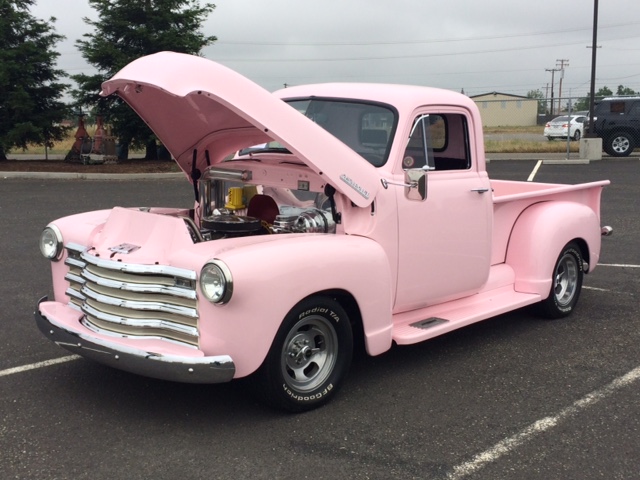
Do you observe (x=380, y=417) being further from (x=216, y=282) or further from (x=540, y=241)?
(x=540, y=241)

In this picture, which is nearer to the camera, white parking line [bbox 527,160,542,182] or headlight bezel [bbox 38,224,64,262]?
headlight bezel [bbox 38,224,64,262]

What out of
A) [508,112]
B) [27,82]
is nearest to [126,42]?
[27,82]

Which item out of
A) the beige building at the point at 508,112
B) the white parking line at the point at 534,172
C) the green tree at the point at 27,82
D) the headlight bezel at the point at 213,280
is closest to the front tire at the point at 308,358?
the headlight bezel at the point at 213,280

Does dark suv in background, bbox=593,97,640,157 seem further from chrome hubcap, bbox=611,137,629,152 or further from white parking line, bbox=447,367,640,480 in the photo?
white parking line, bbox=447,367,640,480

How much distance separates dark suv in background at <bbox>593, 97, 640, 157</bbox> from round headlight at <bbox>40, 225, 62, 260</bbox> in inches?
865

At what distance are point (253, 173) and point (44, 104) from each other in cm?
1763

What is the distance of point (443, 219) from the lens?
5.03 metres

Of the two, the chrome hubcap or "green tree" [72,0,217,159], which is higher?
"green tree" [72,0,217,159]

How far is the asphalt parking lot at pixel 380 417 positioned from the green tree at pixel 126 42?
49.5ft

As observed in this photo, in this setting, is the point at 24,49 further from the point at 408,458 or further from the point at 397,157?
the point at 408,458

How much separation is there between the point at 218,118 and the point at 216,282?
1627 millimetres

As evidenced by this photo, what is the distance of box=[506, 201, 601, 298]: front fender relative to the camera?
5.87 meters

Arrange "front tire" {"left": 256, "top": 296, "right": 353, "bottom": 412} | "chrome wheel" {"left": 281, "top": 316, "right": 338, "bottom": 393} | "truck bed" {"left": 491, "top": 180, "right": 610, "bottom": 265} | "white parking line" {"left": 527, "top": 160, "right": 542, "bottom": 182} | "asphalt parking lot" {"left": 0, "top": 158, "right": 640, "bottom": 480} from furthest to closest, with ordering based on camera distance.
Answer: "white parking line" {"left": 527, "top": 160, "right": 542, "bottom": 182}, "truck bed" {"left": 491, "top": 180, "right": 610, "bottom": 265}, "chrome wheel" {"left": 281, "top": 316, "right": 338, "bottom": 393}, "front tire" {"left": 256, "top": 296, "right": 353, "bottom": 412}, "asphalt parking lot" {"left": 0, "top": 158, "right": 640, "bottom": 480}

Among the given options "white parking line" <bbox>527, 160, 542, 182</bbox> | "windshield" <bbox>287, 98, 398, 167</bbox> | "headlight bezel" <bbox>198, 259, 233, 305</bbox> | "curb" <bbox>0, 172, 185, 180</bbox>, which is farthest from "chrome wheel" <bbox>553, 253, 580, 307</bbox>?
"curb" <bbox>0, 172, 185, 180</bbox>
